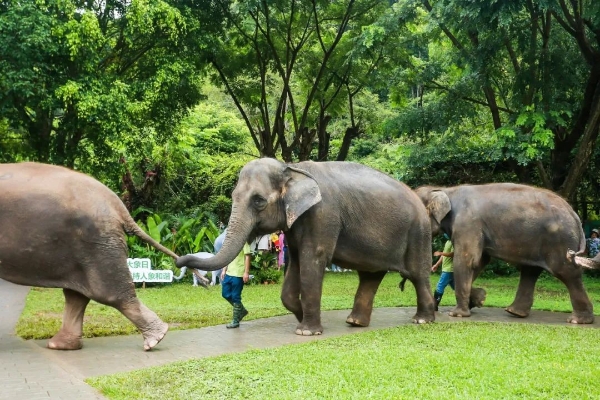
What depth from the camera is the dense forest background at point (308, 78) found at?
48.0 feet

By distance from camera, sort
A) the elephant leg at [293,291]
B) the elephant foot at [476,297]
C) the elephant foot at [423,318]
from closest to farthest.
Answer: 1. the elephant leg at [293,291]
2. the elephant foot at [423,318]
3. the elephant foot at [476,297]

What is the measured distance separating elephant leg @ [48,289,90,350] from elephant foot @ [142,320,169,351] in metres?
0.86

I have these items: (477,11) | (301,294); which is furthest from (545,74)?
(301,294)

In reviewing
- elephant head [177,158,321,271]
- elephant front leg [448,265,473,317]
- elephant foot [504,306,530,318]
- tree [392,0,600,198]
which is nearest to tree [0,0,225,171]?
tree [392,0,600,198]

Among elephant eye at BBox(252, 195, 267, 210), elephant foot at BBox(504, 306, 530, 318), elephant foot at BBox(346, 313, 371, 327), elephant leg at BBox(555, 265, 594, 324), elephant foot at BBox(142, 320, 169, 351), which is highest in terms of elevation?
elephant eye at BBox(252, 195, 267, 210)

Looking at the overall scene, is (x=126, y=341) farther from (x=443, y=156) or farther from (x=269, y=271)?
(x=443, y=156)

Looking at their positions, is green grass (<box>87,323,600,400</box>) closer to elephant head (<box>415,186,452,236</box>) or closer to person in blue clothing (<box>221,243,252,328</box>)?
person in blue clothing (<box>221,243,252,328</box>)

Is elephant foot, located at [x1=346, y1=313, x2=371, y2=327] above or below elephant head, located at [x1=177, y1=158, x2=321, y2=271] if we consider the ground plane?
below

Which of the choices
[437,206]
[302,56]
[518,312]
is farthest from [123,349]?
[302,56]

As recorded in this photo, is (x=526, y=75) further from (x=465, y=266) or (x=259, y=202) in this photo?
(x=259, y=202)

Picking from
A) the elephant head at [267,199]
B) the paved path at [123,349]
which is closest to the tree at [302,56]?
the paved path at [123,349]

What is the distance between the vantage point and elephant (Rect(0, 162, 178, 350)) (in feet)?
25.9

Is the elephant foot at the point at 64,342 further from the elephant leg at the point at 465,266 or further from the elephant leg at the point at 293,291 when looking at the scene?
the elephant leg at the point at 465,266

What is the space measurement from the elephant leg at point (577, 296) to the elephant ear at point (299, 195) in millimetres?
4318
